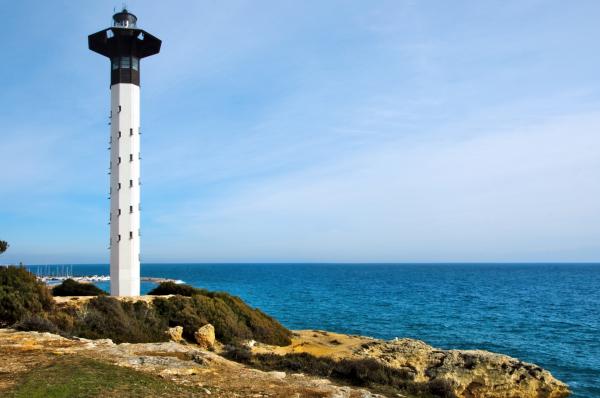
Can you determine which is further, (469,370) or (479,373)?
(469,370)

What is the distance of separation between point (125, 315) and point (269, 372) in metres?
12.6

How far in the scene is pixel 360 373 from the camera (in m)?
15.3

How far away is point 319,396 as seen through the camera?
1146 centimetres

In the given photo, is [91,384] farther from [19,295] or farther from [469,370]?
[469,370]

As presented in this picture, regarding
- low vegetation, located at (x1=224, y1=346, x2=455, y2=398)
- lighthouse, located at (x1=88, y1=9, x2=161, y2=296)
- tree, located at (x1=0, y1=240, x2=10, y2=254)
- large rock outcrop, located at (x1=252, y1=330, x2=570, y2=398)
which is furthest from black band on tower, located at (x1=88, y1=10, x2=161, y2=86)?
low vegetation, located at (x1=224, y1=346, x2=455, y2=398)

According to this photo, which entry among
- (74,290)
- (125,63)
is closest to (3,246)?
(74,290)

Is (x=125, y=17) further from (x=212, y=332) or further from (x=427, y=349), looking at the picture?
(x=427, y=349)

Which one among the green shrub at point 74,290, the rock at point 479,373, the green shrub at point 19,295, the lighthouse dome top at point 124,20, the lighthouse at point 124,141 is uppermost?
the lighthouse dome top at point 124,20

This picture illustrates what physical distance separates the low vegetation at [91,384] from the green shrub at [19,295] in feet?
30.7

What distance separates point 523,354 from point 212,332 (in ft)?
75.4

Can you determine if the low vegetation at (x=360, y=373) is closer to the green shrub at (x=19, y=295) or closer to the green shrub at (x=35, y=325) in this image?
the green shrub at (x=35, y=325)

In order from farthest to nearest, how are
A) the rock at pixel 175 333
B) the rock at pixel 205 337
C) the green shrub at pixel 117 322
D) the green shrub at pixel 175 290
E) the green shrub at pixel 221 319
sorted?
the green shrub at pixel 175 290 < the green shrub at pixel 221 319 < the rock at pixel 205 337 < the rock at pixel 175 333 < the green shrub at pixel 117 322

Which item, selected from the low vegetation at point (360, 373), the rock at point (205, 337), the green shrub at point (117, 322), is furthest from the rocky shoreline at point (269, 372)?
the green shrub at point (117, 322)

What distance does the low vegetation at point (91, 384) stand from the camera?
9617 mm
